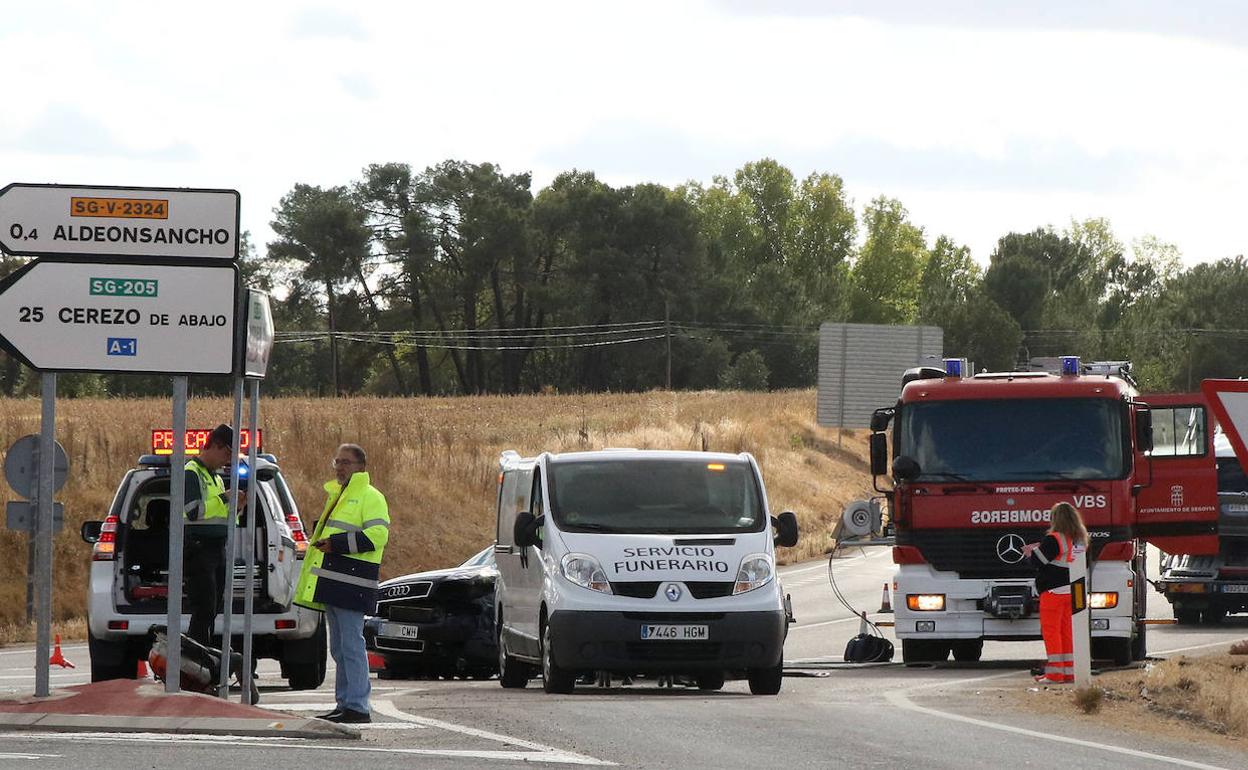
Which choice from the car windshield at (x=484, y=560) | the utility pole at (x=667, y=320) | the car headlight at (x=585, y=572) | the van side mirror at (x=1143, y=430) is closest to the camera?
the car headlight at (x=585, y=572)

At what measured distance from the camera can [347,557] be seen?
12453mm

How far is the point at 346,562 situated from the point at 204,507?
208 cm

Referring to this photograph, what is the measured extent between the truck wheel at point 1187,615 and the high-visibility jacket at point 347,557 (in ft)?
55.9

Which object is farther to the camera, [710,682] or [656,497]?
[710,682]

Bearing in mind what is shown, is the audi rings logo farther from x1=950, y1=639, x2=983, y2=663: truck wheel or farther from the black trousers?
the black trousers

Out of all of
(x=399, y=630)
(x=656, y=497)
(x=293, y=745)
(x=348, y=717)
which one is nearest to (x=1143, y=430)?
(x=656, y=497)

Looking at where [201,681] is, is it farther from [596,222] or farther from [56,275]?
[596,222]

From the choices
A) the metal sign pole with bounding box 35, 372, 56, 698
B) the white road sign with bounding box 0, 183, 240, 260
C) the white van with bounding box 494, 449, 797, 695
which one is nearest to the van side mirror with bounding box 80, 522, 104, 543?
the white van with bounding box 494, 449, 797, 695

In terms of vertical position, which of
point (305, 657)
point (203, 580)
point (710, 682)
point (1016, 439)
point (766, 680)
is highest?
point (1016, 439)

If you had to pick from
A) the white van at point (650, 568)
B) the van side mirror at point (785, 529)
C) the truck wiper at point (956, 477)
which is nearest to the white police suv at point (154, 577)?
the white van at point (650, 568)

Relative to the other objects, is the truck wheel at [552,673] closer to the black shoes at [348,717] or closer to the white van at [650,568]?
the white van at [650,568]

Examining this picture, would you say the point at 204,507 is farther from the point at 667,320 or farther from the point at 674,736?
the point at 667,320

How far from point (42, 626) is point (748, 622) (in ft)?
17.9

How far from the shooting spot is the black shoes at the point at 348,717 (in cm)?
1208
